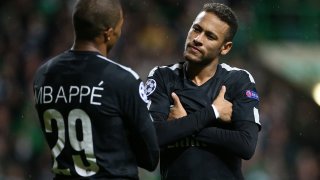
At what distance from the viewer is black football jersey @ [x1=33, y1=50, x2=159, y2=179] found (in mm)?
3510

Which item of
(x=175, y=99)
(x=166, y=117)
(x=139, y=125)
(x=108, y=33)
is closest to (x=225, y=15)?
(x=175, y=99)

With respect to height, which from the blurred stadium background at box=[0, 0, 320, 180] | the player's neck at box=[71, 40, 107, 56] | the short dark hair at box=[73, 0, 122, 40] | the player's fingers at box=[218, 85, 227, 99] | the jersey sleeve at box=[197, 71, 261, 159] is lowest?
the blurred stadium background at box=[0, 0, 320, 180]

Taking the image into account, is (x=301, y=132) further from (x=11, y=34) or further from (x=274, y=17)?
(x=11, y=34)

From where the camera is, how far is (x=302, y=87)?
408 inches

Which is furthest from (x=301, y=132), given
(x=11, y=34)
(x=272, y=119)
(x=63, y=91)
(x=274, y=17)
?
(x=63, y=91)

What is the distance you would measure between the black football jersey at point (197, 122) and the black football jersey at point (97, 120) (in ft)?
1.52

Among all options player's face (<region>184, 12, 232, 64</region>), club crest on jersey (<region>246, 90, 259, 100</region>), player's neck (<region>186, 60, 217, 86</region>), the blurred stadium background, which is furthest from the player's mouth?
the blurred stadium background

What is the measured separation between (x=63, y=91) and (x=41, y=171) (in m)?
5.21

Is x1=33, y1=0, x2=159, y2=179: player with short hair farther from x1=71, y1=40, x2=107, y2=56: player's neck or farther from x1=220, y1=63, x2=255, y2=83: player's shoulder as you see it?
x1=220, y1=63, x2=255, y2=83: player's shoulder

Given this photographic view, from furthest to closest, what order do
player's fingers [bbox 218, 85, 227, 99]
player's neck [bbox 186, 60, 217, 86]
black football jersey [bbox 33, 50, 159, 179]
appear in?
player's neck [bbox 186, 60, 217, 86]
player's fingers [bbox 218, 85, 227, 99]
black football jersey [bbox 33, 50, 159, 179]

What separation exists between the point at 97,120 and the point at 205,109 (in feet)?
2.48

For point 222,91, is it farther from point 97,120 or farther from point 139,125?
point 97,120

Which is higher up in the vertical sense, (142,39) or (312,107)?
(142,39)

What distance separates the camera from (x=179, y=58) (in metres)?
9.43
